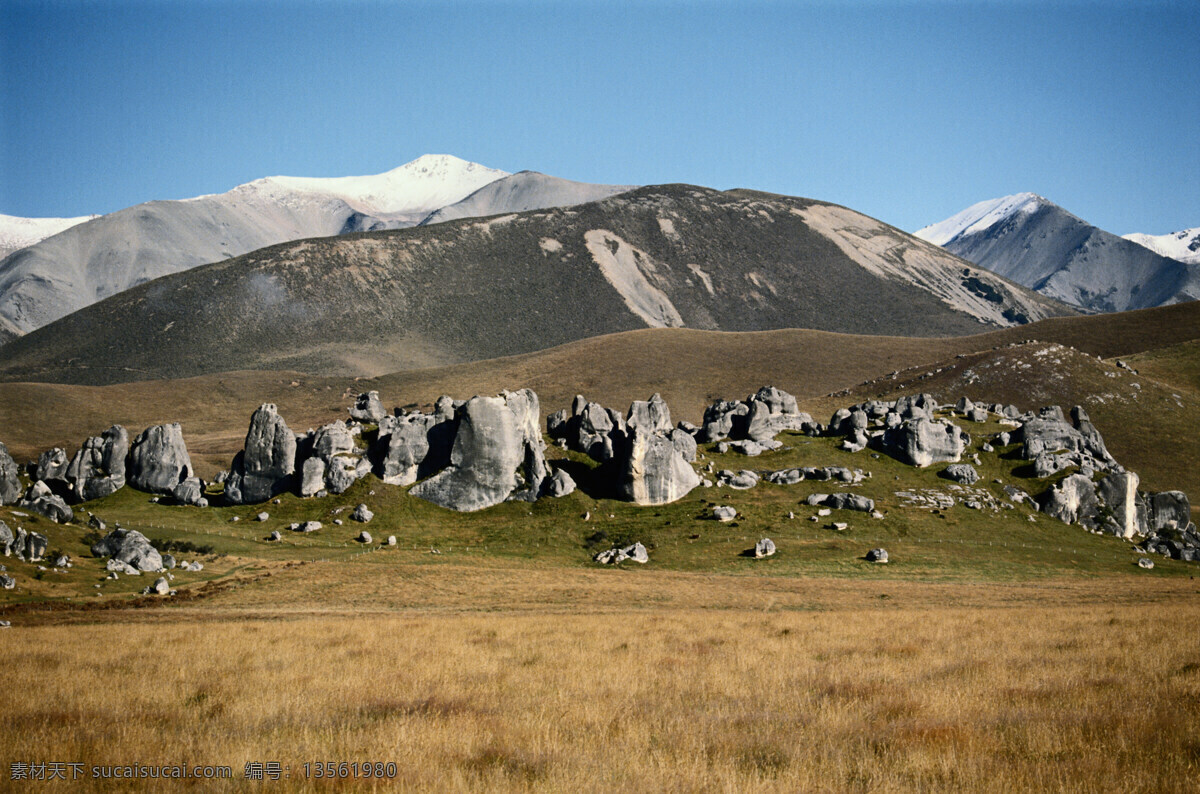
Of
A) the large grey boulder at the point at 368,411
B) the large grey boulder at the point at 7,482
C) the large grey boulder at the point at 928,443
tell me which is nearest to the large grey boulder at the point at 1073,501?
the large grey boulder at the point at 928,443

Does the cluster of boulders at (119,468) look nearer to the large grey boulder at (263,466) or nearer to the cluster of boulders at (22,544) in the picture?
the large grey boulder at (263,466)

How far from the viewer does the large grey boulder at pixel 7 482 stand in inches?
2093

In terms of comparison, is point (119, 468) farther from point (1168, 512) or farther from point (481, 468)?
point (1168, 512)

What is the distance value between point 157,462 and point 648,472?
1558 inches

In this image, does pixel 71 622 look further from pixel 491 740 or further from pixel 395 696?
pixel 491 740

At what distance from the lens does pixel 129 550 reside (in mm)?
45656

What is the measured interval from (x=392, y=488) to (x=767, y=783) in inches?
2383

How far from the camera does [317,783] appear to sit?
1038 centimetres

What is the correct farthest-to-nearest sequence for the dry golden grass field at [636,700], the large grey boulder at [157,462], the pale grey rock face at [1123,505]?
the large grey boulder at [157,462] < the pale grey rock face at [1123,505] < the dry golden grass field at [636,700]

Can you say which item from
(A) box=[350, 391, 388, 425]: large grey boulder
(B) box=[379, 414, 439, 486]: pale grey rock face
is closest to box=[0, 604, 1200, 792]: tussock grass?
(B) box=[379, 414, 439, 486]: pale grey rock face

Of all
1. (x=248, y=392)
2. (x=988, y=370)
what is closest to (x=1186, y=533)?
(x=988, y=370)

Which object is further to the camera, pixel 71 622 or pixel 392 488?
pixel 392 488

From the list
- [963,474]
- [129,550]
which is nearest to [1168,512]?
[963,474]

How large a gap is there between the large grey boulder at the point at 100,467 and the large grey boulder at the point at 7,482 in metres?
11.6
